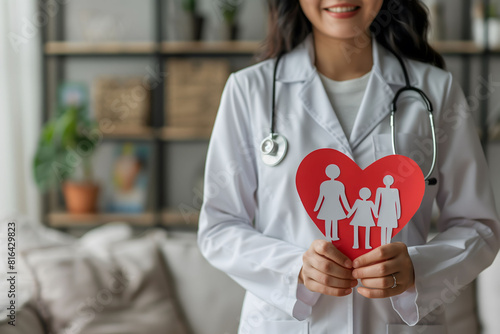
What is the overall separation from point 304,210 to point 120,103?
249cm

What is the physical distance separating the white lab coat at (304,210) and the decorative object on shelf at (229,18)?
2.20 meters

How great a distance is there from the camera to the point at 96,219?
3.33 meters

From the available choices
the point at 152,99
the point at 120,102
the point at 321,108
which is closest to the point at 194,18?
the point at 152,99

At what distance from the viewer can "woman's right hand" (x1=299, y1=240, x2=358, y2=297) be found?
926 mm

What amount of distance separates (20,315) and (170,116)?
1.81 meters

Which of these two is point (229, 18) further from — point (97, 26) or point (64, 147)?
point (64, 147)

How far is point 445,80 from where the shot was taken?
1167mm

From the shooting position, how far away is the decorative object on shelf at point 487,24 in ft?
10.4

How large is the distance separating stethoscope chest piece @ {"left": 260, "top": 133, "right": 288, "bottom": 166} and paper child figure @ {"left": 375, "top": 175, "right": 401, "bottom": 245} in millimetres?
235

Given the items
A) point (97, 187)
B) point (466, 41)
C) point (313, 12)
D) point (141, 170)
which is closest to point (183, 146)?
point (141, 170)

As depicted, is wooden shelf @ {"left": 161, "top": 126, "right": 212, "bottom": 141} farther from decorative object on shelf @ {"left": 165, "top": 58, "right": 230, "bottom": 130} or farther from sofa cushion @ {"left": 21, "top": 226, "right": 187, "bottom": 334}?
sofa cushion @ {"left": 21, "top": 226, "right": 187, "bottom": 334}

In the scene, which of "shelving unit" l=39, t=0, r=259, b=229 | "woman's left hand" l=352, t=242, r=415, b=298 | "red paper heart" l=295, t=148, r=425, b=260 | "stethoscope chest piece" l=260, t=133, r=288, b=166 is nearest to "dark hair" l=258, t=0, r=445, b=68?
"stethoscope chest piece" l=260, t=133, r=288, b=166

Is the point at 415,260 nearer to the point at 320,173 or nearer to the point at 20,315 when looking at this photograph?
the point at 320,173

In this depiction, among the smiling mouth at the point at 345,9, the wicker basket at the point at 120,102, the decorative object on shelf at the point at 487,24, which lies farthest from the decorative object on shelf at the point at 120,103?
the smiling mouth at the point at 345,9
